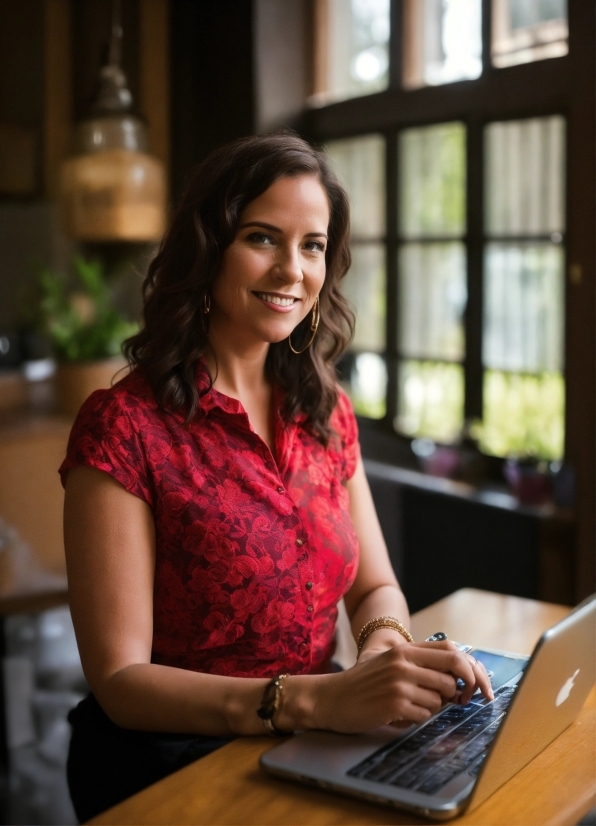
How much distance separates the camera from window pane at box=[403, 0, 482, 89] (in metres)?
3.25

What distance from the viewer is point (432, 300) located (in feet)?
11.6

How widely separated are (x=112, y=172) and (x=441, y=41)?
127 cm

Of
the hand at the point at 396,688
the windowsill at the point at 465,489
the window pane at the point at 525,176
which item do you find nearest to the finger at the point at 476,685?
the hand at the point at 396,688

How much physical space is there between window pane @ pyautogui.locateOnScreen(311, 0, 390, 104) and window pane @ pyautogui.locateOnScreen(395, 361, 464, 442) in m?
1.09

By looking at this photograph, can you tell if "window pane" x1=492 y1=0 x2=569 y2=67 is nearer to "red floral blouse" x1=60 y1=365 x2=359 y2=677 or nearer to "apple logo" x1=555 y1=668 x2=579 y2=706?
"red floral blouse" x1=60 y1=365 x2=359 y2=677

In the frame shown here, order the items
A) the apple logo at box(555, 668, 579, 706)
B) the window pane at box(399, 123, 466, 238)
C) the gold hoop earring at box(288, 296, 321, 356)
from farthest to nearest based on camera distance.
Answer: the window pane at box(399, 123, 466, 238) → the gold hoop earring at box(288, 296, 321, 356) → the apple logo at box(555, 668, 579, 706)

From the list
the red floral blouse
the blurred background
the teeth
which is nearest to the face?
the teeth

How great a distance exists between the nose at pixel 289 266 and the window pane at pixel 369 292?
→ 2.21m

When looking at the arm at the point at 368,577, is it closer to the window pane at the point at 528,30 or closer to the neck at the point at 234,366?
the neck at the point at 234,366

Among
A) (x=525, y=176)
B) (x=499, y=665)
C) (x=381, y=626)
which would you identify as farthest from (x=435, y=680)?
(x=525, y=176)

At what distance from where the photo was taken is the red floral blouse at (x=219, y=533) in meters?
1.41

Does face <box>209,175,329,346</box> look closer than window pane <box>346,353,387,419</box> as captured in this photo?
Yes

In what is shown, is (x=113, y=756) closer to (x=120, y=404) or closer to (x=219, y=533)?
(x=219, y=533)

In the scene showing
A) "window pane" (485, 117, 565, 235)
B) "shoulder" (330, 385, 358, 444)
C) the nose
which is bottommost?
"shoulder" (330, 385, 358, 444)
